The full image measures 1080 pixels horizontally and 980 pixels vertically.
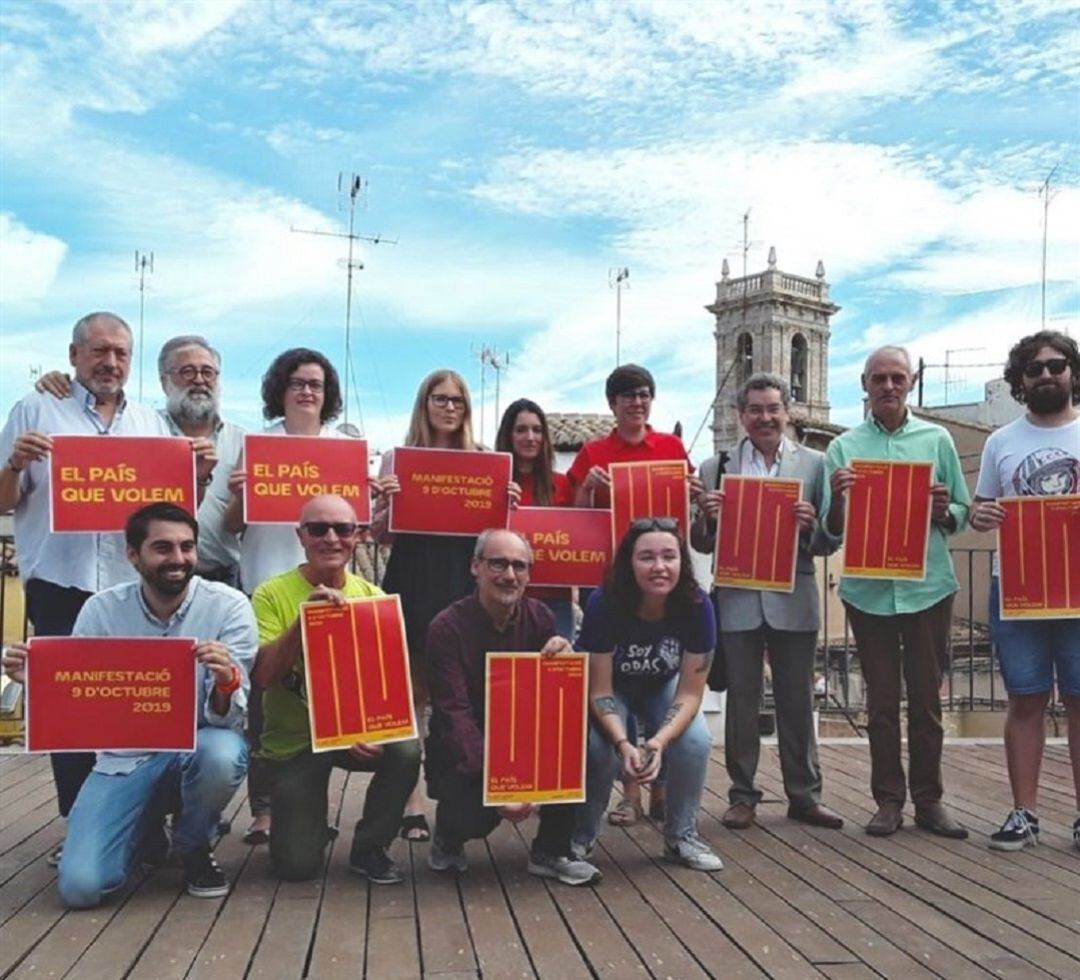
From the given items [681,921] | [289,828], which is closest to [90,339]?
[289,828]

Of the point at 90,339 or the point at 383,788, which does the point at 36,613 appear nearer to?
the point at 90,339

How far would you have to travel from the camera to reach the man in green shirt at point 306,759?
12.6ft

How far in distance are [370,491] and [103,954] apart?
70.3 inches

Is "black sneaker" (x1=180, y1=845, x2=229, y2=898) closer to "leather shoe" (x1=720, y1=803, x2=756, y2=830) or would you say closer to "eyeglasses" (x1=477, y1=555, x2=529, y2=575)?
"eyeglasses" (x1=477, y1=555, x2=529, y2=575)

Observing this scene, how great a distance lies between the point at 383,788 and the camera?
3.88 metres

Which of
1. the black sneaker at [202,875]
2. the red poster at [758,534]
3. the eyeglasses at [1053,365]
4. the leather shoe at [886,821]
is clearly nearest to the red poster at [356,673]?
the black sneaker at [202,875]

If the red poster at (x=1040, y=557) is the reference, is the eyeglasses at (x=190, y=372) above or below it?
above

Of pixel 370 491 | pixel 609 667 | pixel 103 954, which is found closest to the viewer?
pixel 103 954

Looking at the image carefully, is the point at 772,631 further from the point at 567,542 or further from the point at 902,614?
the point at 567,542

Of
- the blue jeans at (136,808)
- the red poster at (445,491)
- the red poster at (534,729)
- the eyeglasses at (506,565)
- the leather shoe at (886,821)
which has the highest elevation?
the red poster at (445,491)

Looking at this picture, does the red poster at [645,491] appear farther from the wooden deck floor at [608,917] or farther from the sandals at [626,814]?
the wooden deck floor at [608,917]

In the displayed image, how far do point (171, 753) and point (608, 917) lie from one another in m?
1.48

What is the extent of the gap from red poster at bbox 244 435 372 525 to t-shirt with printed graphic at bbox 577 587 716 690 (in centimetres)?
98

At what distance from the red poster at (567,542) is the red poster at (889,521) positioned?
3.11 ft
